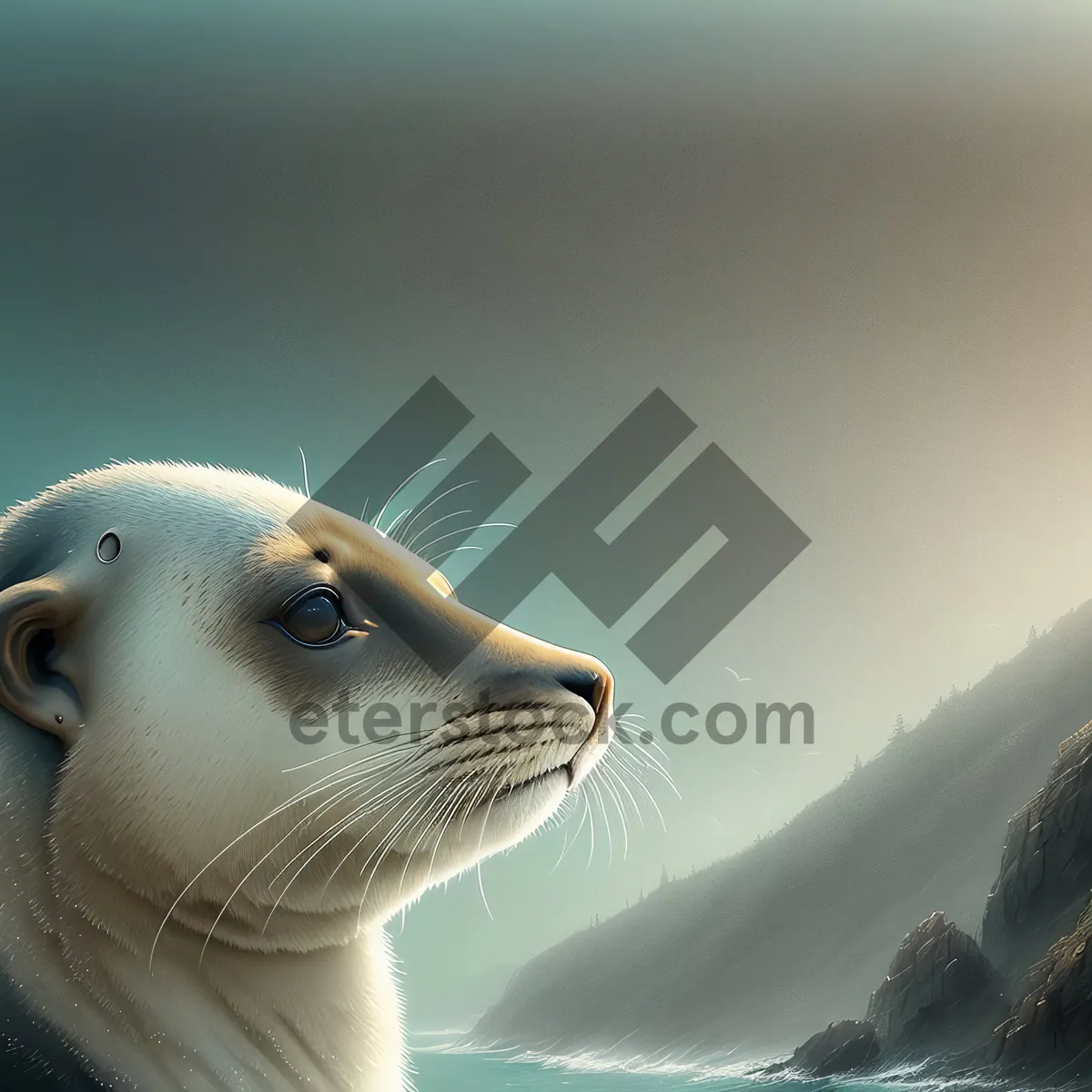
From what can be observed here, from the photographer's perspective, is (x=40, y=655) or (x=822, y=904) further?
(x=822, y=904)

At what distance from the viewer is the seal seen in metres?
1.09

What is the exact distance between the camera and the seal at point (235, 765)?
1.09 meters

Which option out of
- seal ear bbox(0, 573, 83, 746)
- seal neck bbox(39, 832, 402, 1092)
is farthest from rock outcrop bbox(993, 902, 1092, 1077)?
seal ear bbox(0, 573, 83, 746)

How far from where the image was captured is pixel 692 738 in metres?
3.38

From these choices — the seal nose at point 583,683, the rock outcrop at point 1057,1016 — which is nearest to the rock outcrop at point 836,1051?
the rock outcrop at point 1057,1016

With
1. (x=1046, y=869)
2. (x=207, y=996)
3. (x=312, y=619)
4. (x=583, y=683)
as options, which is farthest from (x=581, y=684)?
(x=1046, y=869)

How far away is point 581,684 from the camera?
1.22m

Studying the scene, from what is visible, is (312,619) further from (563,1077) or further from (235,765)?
(563,1077)

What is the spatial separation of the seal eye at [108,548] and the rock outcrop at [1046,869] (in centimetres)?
330

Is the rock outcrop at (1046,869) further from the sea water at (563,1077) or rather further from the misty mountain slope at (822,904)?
the sea water at (563,1077)

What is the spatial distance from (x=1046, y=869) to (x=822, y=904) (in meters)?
0.81

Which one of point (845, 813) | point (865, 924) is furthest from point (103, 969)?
point (865, 924)

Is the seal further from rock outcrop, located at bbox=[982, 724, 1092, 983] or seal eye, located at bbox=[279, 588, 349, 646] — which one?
rock outcrop, located at bbox=[982, 724, 1092, 983]

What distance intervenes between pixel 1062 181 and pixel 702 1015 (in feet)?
10.3
